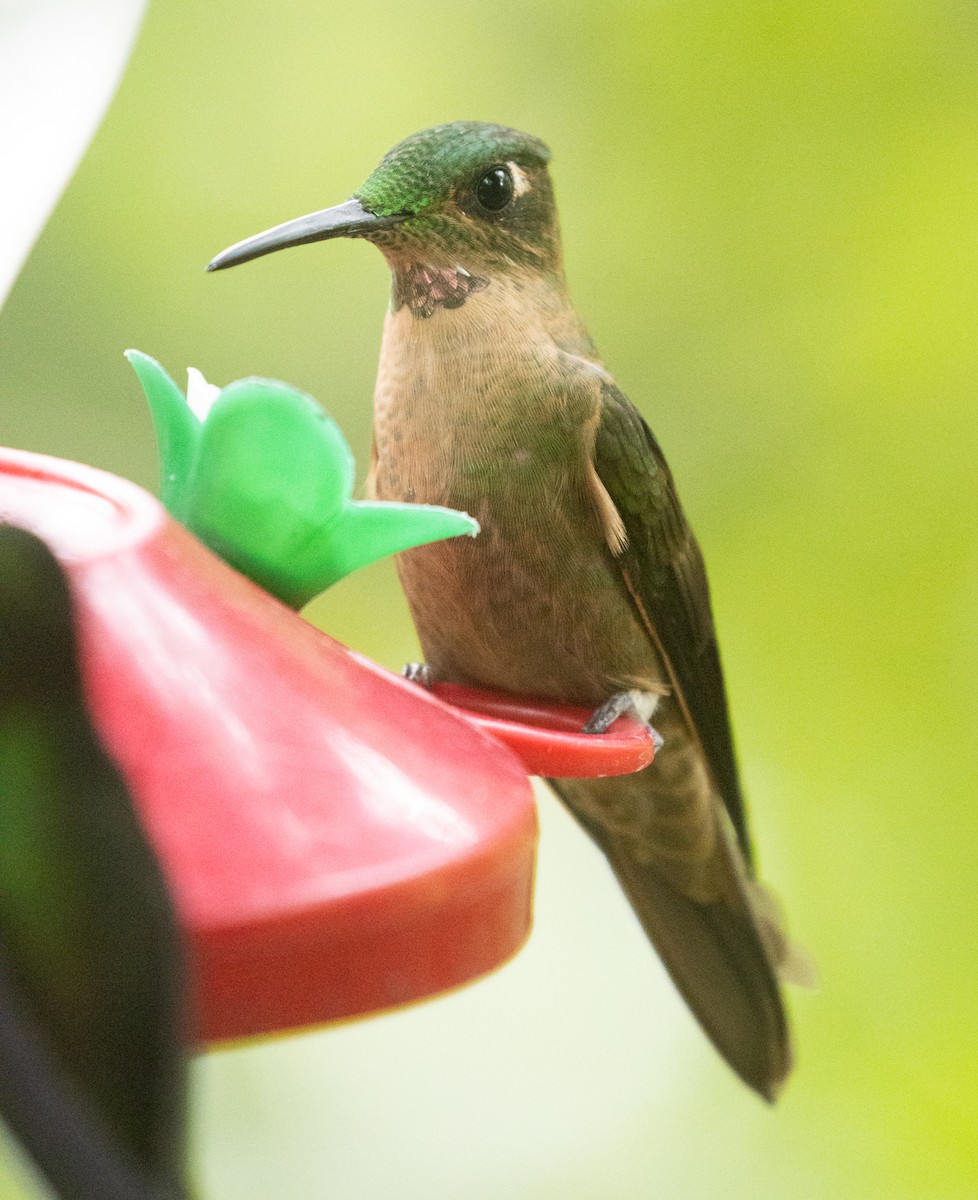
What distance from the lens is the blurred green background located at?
224 cm

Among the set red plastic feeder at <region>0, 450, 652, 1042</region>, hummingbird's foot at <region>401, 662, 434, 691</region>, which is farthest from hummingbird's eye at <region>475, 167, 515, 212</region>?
red plastic feeder at <region>0, 450, 652, 1042</region>

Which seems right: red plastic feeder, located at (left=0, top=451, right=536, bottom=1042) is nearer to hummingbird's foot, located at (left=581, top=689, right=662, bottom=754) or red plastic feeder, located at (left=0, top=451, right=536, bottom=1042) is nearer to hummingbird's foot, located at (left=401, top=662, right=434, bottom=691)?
hummingbird's foot, located at (left=581, top=689, right=662, bottom=754)

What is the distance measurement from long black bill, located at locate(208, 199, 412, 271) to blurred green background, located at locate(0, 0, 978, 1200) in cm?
95

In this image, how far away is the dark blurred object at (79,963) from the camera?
0.50 meters

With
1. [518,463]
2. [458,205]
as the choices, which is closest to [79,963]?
[518,463]

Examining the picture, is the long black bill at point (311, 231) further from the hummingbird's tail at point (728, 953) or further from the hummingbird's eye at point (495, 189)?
the hummingbird's tail at point (728, 953)

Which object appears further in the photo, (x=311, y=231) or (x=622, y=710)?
(x=622, y=710)

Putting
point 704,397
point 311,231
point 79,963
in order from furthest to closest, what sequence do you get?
point 704,397
point 311,231
point 79,963

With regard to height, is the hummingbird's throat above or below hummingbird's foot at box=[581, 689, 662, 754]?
above

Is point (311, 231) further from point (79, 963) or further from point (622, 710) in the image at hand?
point (79, 963)

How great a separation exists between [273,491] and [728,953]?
4.01ft

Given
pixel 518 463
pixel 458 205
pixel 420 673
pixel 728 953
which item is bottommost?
pixel 728 953

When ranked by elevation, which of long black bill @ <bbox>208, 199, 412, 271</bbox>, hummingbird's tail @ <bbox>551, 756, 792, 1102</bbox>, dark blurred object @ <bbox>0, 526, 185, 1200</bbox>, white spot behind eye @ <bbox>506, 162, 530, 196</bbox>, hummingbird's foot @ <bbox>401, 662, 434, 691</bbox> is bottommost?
hummingbird's tail @ <bbox>551, 756, 792, 1102</bbox>

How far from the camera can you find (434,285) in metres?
1.37
